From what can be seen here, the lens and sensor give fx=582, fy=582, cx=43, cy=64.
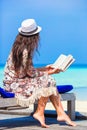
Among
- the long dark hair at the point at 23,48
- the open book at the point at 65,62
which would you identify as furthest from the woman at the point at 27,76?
the open book at the point at 65,62

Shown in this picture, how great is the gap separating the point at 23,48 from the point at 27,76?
0.79 ft

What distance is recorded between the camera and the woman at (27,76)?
4887 millimetres

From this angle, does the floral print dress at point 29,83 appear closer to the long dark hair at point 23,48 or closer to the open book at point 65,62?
the long dark hair at point 23,48

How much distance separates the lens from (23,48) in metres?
4.91

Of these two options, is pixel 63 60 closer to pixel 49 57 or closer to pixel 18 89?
pixel 18 89

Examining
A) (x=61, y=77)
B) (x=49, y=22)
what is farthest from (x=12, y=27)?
(x=61, y=77)

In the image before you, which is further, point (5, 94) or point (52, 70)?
point (52, 70)

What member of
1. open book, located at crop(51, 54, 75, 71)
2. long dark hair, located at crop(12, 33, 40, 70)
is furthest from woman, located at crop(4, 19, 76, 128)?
open book, located at crop(51, 54, 75, 71)

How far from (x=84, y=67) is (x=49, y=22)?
179 inches

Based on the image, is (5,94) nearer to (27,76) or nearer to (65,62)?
(27,76)

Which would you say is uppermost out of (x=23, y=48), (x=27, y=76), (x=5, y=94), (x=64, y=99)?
(x=23, y=48)

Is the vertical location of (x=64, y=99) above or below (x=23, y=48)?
below

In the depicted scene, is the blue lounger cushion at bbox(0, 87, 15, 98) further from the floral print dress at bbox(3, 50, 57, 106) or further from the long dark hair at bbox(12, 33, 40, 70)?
the long dark hair at bbox(12, 33, 40, 70)

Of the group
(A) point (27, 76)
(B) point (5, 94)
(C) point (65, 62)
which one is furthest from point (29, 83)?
(C) point (65, 62)
